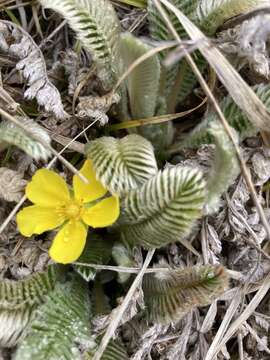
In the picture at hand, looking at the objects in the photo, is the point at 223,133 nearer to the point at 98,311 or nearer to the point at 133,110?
the point at 133,110

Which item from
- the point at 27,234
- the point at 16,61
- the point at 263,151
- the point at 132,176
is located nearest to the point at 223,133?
the point at 132,176

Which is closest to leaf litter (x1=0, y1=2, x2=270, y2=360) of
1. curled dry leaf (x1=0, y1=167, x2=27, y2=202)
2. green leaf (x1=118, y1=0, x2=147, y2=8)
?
curled dry leaf (x1=0, y1=167, x2=27, y2=202)

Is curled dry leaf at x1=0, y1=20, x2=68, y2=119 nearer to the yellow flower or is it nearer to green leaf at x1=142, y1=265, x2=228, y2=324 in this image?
the yellow flower

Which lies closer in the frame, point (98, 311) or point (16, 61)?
point (98, 311)

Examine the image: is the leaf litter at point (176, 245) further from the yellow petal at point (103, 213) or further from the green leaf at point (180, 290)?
the yellow petal at point (103, 213)

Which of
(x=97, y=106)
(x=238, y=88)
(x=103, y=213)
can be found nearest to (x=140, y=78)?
(x=97, y=106)

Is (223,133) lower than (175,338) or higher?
higher
